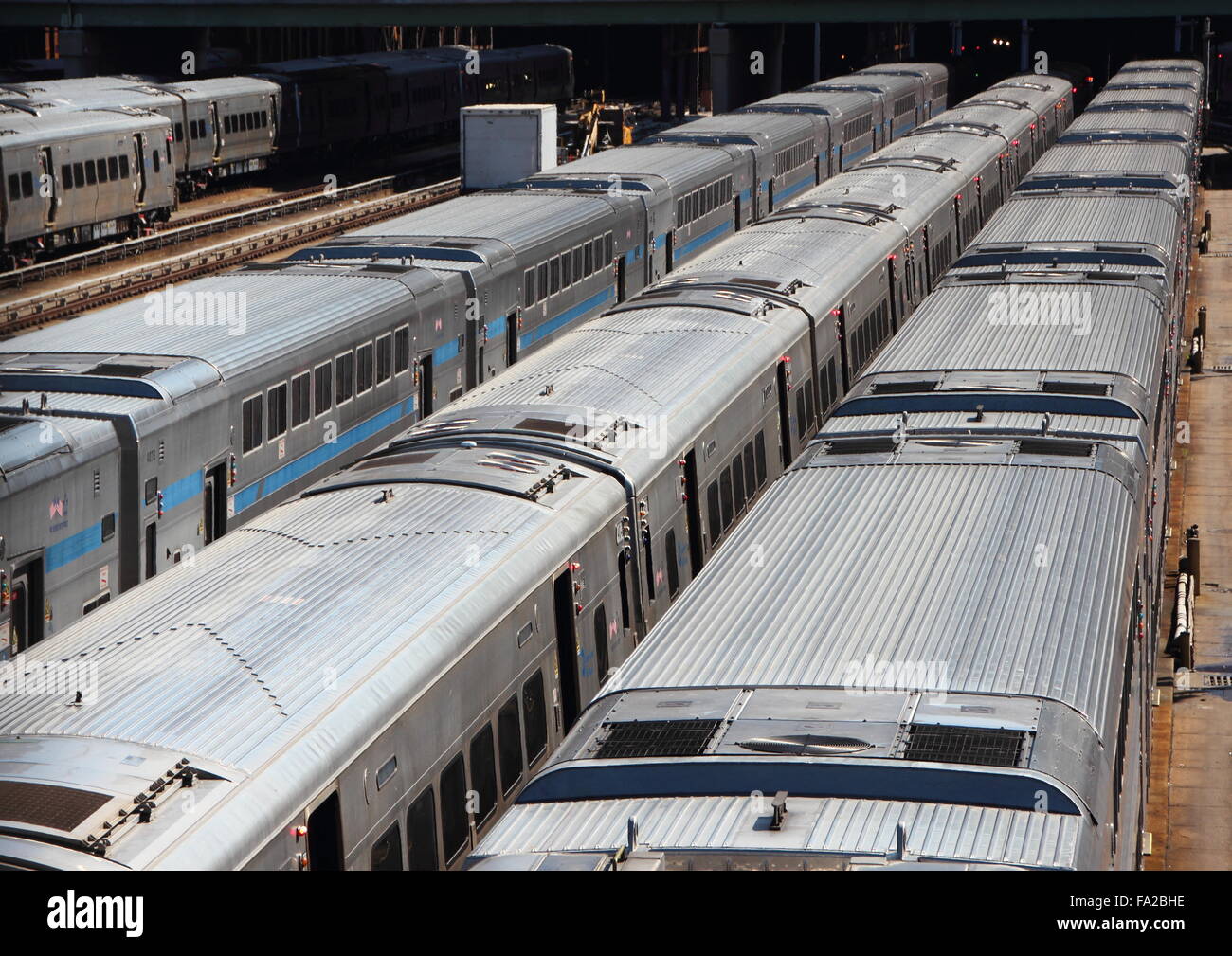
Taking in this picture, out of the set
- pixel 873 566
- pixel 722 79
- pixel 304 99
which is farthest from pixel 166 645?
pixel 722 79

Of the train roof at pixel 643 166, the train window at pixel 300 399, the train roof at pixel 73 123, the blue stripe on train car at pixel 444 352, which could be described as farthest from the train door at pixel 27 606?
the train roof at pixel 73 123

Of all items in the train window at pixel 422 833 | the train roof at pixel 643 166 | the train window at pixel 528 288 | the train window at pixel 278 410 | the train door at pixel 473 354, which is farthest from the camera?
the train roof at pixel 643 166

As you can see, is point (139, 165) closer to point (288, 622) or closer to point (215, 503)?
point (215, 503)

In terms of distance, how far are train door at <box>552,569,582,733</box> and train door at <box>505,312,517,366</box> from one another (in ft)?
44.6

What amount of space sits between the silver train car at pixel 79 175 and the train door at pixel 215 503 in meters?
26.7

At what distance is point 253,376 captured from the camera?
753 inches

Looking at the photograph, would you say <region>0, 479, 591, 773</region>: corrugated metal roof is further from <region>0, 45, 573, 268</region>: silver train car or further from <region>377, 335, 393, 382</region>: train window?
<region>0, 45, 573, 268</region>: silver train car

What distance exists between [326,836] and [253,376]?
10148 millimetres

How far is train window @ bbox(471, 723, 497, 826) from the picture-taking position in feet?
39.6

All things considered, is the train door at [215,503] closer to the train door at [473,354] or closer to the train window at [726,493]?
the train window at [726,493]

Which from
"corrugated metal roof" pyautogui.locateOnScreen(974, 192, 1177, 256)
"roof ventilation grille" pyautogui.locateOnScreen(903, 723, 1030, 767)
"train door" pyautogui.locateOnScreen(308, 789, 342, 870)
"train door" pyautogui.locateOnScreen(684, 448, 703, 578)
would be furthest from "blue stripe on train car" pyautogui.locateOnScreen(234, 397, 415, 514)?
"roof ventilation grille" pyautogui.locateOnScreen(903, 723, 1030, 767)

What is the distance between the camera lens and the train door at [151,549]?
56.7 ft

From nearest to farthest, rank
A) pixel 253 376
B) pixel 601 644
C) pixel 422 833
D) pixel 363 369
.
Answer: pixel 422 833, pixel 601 644, pixel 253 376, pixel 363 369

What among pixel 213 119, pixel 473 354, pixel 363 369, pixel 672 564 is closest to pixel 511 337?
pixel 473 354
